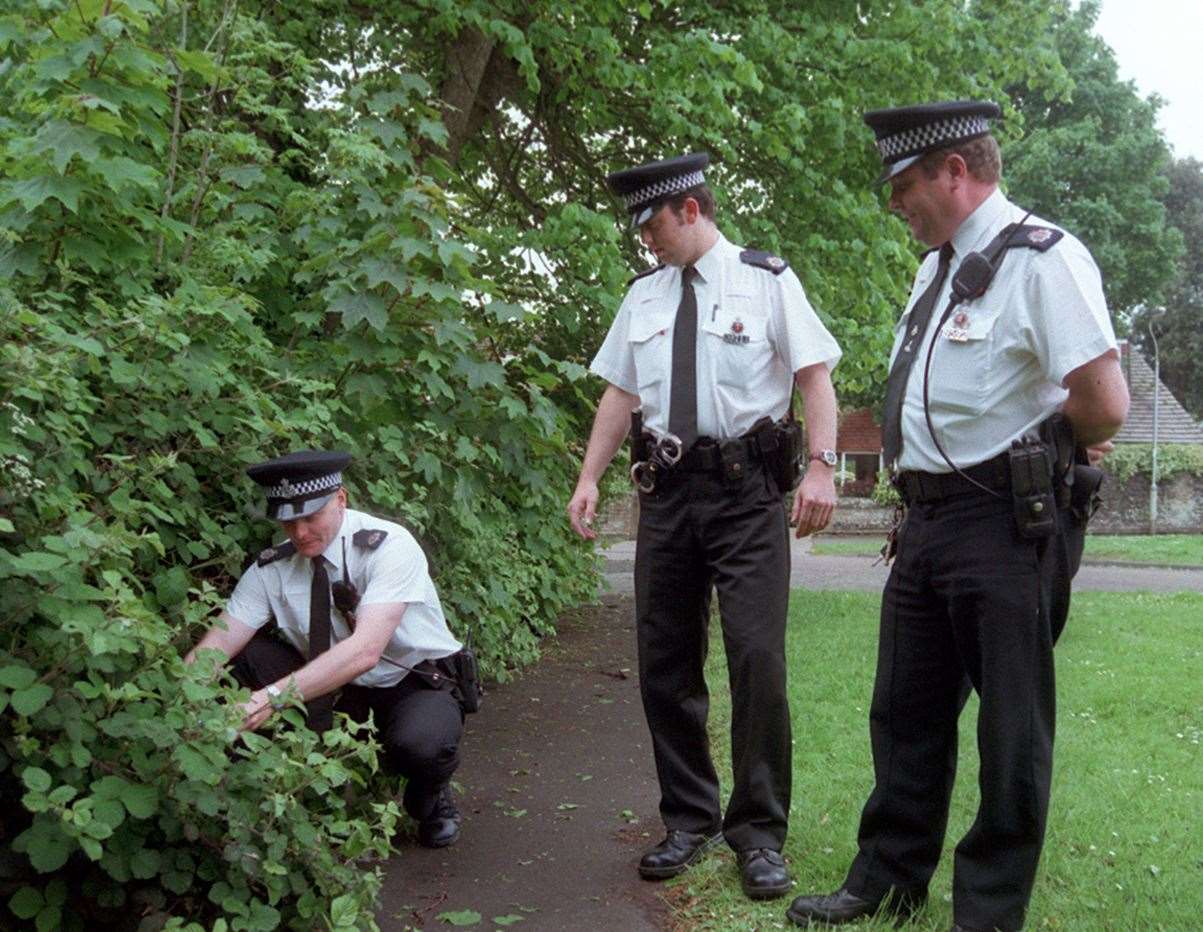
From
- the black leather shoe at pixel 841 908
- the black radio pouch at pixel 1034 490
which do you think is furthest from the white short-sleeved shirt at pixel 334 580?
the black radio pouch at pixel 1034 490

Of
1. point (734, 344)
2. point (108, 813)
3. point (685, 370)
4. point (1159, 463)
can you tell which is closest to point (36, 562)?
point (108, 813)

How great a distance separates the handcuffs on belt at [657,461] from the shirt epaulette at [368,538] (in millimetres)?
855

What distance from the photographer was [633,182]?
160 inches

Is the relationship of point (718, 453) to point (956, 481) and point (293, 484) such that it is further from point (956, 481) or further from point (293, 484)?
point (293, 484)

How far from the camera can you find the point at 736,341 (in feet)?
13.3

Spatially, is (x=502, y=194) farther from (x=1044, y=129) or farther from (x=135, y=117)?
(x=1044, y=129)

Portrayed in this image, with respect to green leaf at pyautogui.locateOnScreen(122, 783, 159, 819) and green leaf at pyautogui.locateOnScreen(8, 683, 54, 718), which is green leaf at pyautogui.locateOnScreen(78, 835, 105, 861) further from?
green leaf at pyautogui.locateOnScreen(8, 683, 54, 718)

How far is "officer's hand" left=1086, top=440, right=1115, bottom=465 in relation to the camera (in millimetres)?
3305

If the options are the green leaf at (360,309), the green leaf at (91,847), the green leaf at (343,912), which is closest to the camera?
the green leaf at (91,847)

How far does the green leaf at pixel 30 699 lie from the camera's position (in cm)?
268

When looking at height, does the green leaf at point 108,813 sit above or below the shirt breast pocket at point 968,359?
below

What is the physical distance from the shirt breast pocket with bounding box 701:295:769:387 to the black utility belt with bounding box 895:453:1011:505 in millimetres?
718

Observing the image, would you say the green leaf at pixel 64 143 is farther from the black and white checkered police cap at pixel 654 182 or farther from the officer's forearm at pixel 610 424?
the officer's forearm at pixel 610 424

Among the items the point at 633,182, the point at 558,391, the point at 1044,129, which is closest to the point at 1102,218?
the point at 1044,129
